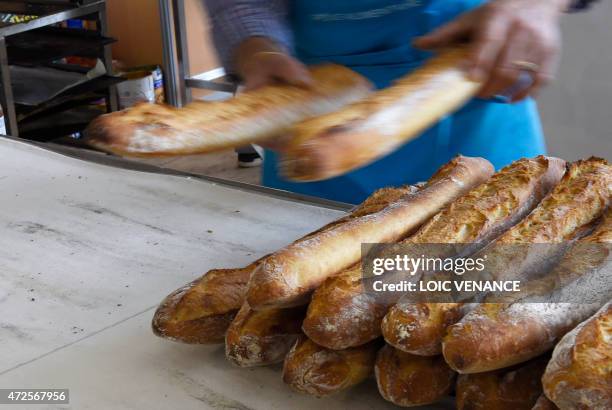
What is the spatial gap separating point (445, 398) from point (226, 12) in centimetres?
92

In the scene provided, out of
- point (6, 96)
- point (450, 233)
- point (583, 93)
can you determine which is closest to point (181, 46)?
point (6, 96)

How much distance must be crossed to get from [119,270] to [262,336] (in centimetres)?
52

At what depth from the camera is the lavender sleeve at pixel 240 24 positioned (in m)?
1.63

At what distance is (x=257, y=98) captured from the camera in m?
1.29

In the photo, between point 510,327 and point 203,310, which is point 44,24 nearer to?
point 203,310

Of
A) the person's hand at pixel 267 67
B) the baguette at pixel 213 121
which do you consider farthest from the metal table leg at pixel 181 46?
the baguette at pixel 213 121

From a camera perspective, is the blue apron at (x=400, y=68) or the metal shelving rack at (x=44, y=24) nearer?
the blue apron at (x=400, y=68)

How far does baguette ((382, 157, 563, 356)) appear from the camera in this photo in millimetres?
1045

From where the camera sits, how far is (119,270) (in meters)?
1.60

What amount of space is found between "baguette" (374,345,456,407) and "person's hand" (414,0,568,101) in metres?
0.46

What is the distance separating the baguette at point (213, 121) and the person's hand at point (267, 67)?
22 mm

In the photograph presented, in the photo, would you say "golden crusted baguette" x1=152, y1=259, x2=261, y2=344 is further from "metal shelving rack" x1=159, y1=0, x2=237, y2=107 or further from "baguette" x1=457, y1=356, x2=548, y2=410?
"metal shelving rack" x1=159, y1=0, x2=237, y2=107

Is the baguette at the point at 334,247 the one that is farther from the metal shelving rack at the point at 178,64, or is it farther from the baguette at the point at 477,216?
the metal shelving rack at the point at 178,64

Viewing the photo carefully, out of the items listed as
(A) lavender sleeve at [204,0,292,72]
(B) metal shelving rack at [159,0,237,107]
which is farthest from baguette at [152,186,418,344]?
(B) metal shelving rack at [159,0,237,107]
